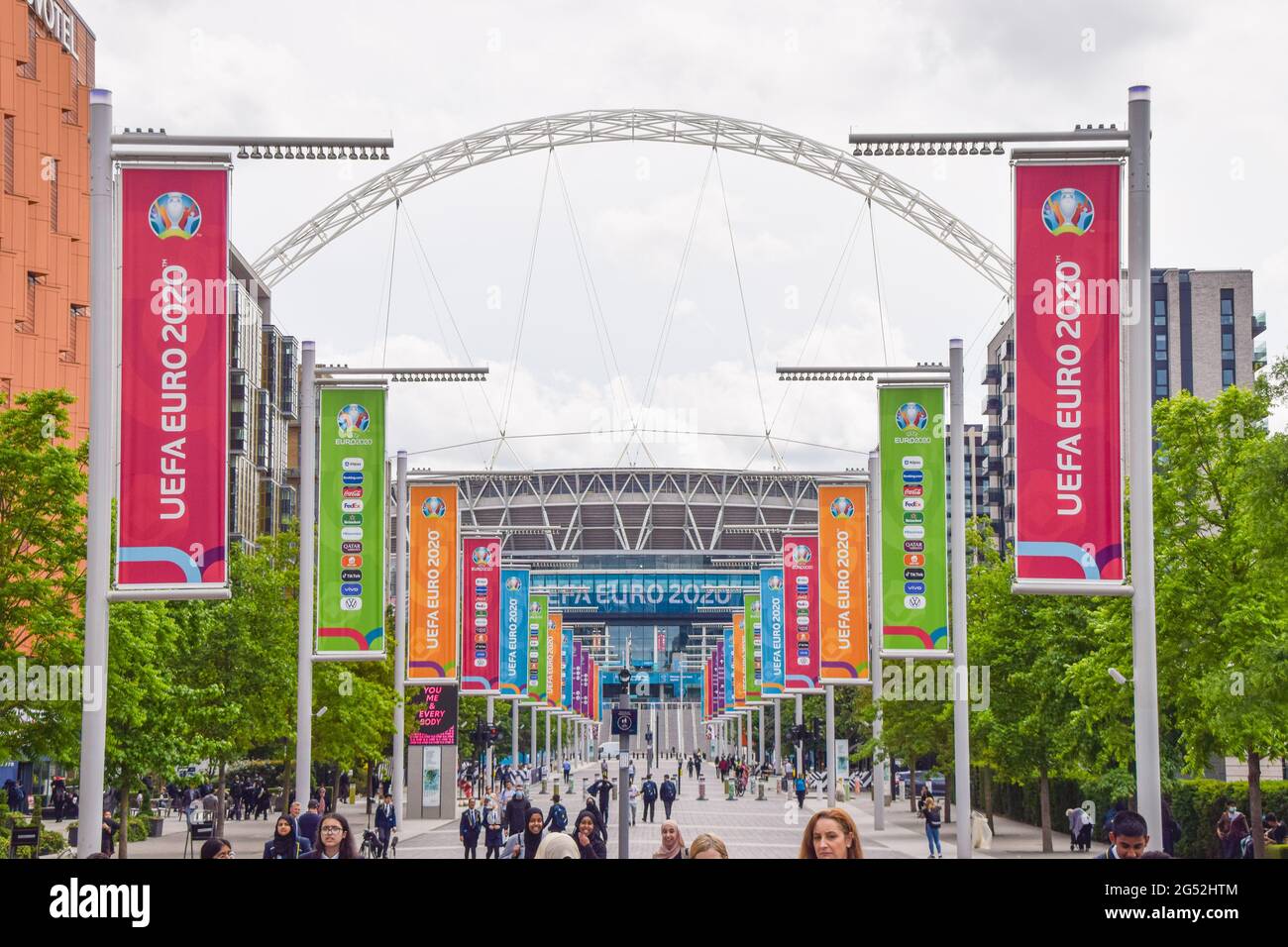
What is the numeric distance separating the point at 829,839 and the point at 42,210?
72.6m

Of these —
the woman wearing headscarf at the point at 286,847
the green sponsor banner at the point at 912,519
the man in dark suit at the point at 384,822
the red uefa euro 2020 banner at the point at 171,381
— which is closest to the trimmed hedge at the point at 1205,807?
the green sponsor banner at the point at 912,519

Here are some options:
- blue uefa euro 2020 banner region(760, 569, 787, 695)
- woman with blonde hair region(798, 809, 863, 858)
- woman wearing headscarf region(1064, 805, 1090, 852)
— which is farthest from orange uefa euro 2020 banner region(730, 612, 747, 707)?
woman with blonde hair region(798, 809, 863, 858)

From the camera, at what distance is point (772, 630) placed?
224 ft

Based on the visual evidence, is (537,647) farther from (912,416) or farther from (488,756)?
(912,416)

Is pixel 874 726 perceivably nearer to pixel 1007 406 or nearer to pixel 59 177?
pixel 59 177

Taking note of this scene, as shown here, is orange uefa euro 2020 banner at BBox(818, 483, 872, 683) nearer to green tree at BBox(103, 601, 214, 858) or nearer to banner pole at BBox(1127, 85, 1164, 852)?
green tree at BBox(103, 601, 214, 858)

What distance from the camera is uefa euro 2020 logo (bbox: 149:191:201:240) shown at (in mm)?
20172

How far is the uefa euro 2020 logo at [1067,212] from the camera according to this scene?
1991 centimetres

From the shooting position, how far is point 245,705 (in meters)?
49.4

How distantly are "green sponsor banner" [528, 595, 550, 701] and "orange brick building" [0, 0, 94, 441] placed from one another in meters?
23.6

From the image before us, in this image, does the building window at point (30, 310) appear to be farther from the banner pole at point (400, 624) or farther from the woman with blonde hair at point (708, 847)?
the woman with blonde hair at point (708, 847)

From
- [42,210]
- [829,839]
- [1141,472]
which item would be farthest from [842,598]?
[42,210]
